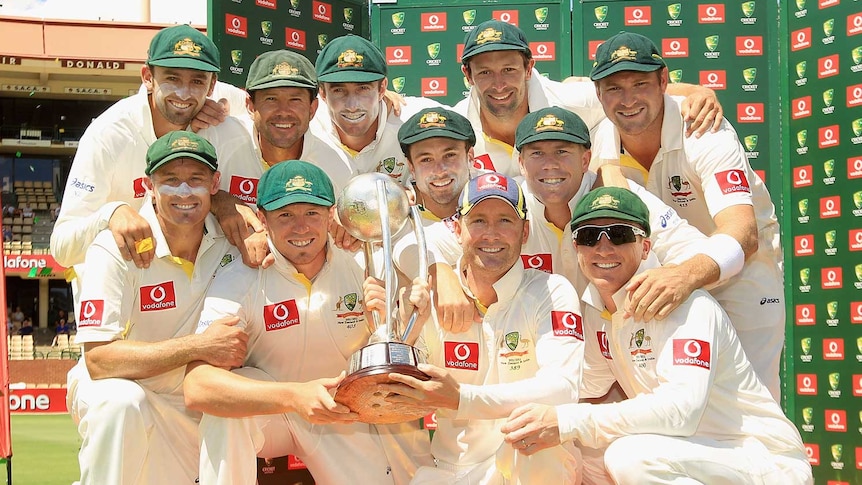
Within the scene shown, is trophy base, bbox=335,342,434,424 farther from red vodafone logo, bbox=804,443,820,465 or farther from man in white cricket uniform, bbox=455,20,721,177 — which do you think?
red vodafone logo, bbox=804,443,820,465

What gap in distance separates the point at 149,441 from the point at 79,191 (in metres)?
1.48

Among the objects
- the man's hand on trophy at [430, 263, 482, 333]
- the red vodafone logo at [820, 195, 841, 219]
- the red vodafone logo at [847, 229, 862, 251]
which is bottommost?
the man's hand on trophy at [430, 263, 482, 333]

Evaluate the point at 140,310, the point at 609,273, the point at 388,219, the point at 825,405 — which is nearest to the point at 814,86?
the point at 825,405

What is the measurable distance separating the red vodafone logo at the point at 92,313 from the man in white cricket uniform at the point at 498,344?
155 centimetres

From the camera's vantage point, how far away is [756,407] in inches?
152

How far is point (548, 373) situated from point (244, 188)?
7.13 feet

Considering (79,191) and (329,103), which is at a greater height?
(329,103)

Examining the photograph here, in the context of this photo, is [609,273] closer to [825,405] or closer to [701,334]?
[701,334]

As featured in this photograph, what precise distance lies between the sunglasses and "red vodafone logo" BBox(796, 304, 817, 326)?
15.0 feet

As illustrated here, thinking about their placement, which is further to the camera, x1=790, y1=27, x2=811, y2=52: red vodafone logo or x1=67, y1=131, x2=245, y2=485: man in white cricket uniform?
x1=790, y1=27, x2=811, y2=52: red vodafone logo

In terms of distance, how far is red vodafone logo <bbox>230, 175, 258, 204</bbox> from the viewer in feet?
16.6

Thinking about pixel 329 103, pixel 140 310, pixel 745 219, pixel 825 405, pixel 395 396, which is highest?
pixel 329 103

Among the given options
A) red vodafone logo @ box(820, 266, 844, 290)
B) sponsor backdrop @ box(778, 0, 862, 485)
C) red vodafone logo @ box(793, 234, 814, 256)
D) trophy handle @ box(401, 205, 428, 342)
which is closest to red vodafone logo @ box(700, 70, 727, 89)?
sponsor backdrop @ box(778, 0, 862, 485)

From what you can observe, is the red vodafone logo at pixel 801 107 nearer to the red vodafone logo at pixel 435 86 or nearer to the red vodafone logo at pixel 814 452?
the red vodafone logo at pixel 814 452
